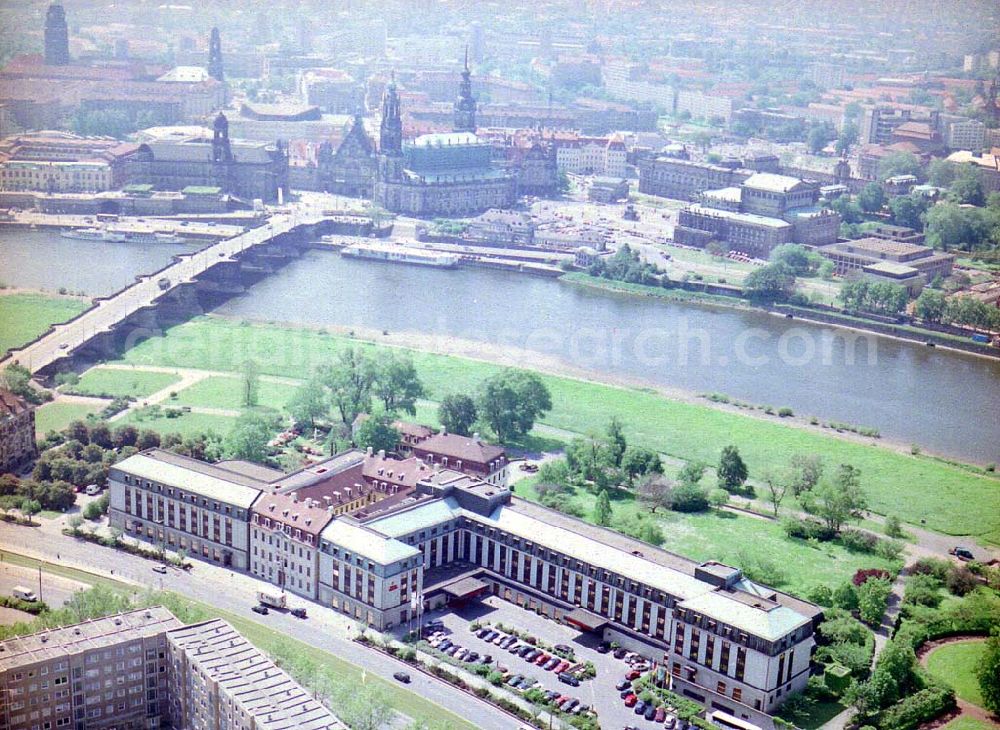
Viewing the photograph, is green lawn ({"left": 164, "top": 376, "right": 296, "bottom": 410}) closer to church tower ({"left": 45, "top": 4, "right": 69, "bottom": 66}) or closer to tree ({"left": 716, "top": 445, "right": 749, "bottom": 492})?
tree ({"left": 716, "top": 445, "right": 749, "bottom": 492})

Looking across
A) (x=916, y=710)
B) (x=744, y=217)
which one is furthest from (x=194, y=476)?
(x=744, y=217)

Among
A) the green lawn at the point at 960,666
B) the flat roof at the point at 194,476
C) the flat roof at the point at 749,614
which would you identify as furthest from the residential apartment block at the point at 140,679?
the green lawn at the point at 960,666

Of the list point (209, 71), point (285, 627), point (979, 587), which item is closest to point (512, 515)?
point (285, 627)

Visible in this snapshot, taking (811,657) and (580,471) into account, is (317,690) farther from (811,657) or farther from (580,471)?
(580,471)

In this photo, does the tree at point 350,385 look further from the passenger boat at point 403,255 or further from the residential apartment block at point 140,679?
the passenger boat at point 403,255

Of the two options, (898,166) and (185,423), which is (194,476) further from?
(898,166)

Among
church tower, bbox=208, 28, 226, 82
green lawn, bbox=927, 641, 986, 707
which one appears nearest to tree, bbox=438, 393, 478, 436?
green lawn, bbox=927, 641, 986, 707
